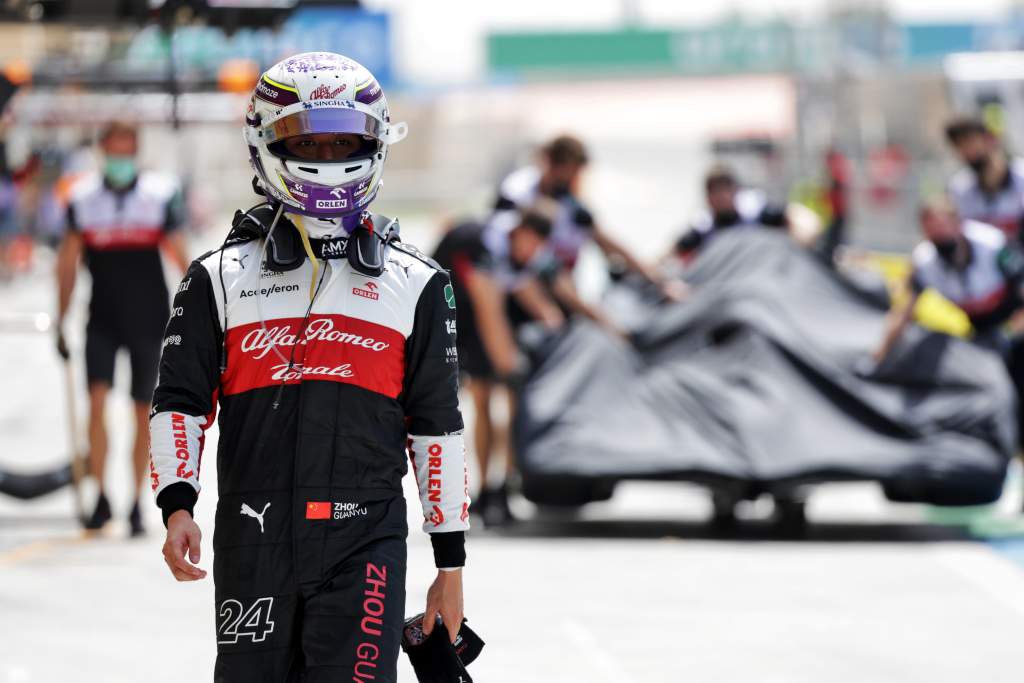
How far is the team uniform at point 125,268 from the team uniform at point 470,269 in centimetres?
152

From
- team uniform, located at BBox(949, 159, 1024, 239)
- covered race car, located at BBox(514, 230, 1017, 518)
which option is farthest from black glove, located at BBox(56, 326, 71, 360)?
team uniform, located at BBox(949, 159, 1024, 239)

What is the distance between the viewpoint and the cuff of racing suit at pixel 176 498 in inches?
157

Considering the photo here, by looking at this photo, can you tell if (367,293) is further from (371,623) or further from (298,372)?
(371,623)

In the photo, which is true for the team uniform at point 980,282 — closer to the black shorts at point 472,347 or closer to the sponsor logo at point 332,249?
the black shorts at point 472,347

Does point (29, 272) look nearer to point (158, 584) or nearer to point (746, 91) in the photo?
point (158, 584)

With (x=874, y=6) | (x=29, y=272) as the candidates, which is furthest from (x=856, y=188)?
(x=874, y=6)

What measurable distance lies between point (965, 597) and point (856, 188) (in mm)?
21787

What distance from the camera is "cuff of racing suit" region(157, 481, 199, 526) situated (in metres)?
4.00

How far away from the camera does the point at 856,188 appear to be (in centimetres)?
2967

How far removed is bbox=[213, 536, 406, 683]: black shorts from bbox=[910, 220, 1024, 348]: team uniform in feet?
23.8

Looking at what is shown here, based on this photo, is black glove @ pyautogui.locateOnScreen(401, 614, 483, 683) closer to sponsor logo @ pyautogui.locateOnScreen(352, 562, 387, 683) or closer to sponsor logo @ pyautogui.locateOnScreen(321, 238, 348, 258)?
sponsor logo @ pyautogui.locateOnScreen(352, 562, 387, 683)

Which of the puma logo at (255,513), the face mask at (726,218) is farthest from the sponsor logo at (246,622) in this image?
the face mask at (726,218)

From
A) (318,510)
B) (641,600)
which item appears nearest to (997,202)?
(641,600)

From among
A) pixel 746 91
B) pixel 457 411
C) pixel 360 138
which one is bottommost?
pixel 746 91
